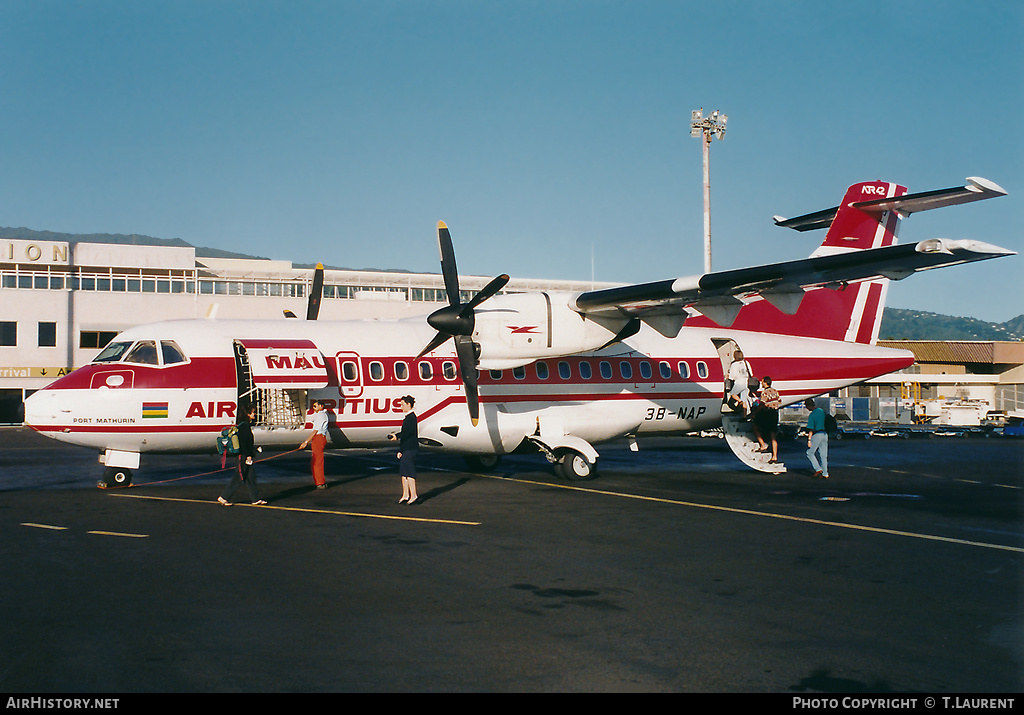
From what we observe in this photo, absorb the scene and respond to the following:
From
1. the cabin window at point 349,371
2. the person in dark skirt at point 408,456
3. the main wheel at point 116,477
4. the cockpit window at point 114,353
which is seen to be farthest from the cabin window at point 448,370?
the main wheel at point 116,477

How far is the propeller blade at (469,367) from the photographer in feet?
56.1

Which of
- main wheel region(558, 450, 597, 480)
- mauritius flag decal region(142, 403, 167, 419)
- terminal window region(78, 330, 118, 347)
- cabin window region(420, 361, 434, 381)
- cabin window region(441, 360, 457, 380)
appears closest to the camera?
mauritius flag decal region(142, 403, 167, 419)

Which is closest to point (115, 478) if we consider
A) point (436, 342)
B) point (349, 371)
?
point (349, 371)

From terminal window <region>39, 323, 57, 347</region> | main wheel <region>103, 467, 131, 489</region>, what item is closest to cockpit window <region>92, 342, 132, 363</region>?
main wheel <region>103, 467, 131, 489</region>

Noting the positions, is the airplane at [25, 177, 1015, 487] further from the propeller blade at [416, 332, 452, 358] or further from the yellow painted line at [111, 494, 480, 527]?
the yellow painted line at [111, 494, 480, 527]

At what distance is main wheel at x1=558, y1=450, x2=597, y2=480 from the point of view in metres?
18.7

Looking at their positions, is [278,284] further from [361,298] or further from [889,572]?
[889,572]

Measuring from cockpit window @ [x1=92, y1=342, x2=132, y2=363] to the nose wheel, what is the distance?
7.28 feet

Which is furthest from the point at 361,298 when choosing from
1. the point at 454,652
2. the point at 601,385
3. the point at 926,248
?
the point at 454,652

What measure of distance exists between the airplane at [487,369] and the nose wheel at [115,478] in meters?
0.04

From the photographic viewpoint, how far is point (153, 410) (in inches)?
636

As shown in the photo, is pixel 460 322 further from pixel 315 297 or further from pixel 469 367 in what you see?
pixel 315 297

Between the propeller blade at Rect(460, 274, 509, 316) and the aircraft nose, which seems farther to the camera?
the propeller blade at Rect(460, 274, 509, 316)

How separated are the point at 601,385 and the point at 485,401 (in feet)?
10.1
